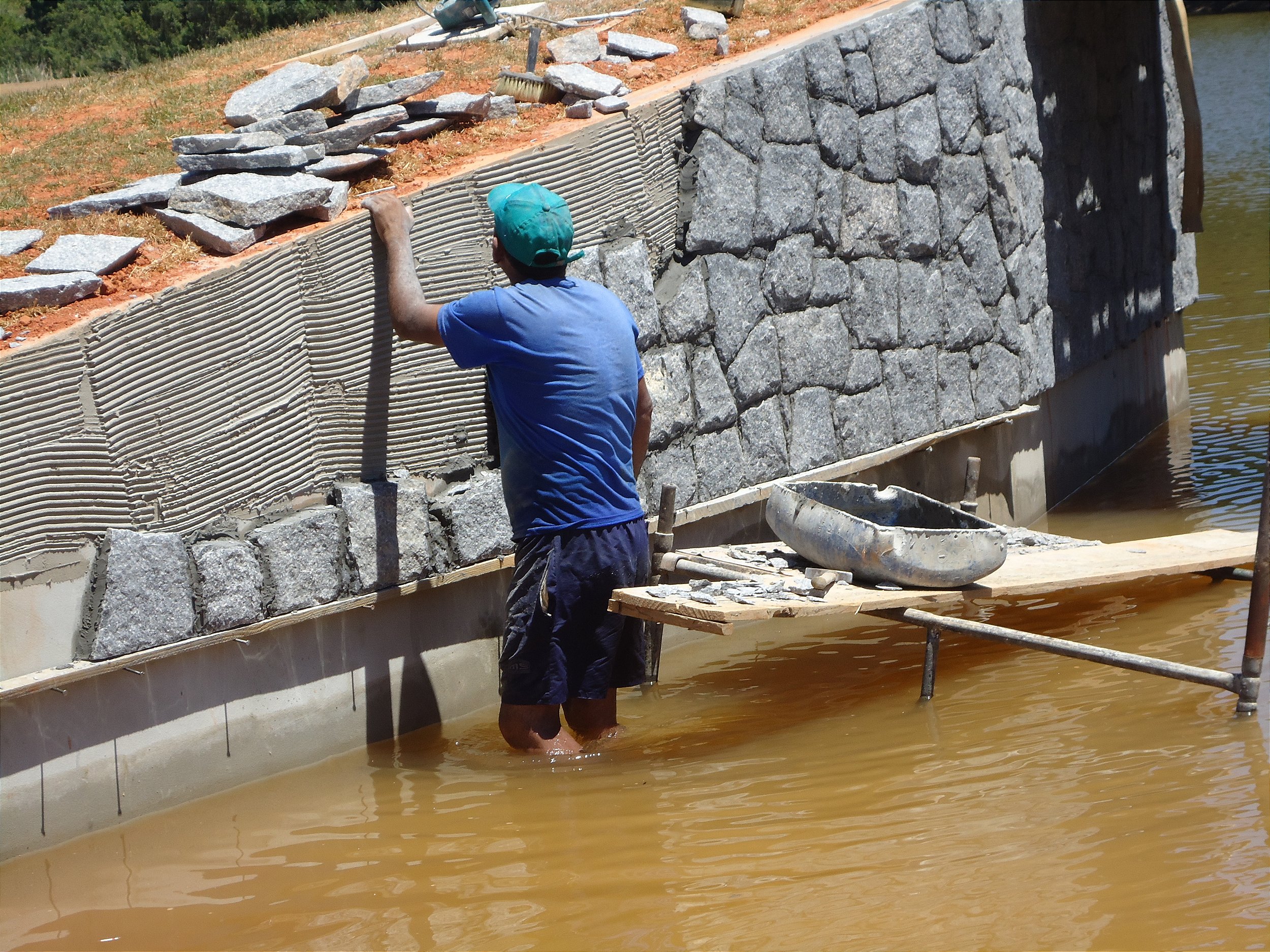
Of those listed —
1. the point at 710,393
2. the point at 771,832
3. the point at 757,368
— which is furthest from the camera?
the point at 757,368

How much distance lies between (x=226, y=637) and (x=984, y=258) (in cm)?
505

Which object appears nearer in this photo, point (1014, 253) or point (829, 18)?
point (829, 18)

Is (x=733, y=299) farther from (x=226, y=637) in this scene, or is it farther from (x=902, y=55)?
(x=226, y=637)

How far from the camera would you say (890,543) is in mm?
4738

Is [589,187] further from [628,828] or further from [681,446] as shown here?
[628,828]

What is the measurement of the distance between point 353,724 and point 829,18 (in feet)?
15.5

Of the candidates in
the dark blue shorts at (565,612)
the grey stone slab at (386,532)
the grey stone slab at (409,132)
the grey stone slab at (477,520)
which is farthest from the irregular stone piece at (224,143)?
the dark blue shorts at (565,612)

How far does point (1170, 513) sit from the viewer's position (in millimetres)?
8117

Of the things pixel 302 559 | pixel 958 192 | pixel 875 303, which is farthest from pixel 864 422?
pixel 302 559

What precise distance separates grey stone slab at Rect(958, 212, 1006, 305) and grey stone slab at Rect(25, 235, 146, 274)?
4664mm

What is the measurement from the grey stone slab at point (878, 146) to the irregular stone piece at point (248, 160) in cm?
307

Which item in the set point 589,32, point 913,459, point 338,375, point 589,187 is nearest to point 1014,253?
point 913,459

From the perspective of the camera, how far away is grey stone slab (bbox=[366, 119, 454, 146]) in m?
5.72

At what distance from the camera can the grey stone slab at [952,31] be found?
24.1 feet
